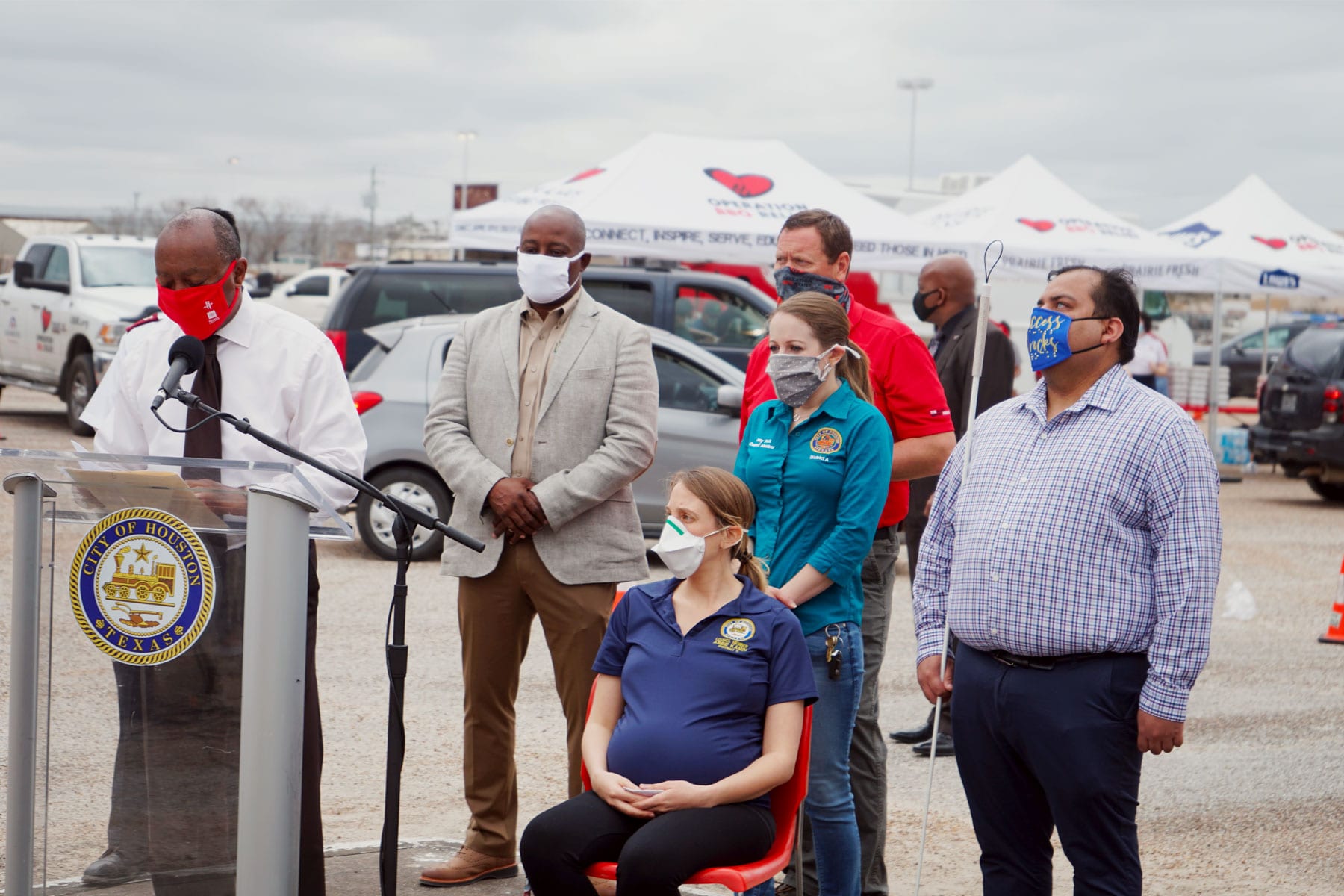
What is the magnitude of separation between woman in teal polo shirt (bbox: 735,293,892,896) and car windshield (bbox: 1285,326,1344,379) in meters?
13.7

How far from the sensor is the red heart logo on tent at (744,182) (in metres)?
15.7

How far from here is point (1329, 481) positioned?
1655 cm

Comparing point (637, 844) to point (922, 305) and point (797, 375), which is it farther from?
point (922, 305)

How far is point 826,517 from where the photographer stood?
3941 millimetres

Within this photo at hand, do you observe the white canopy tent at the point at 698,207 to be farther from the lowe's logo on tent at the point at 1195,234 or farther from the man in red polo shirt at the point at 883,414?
the man in red polo shirt at the point at 883,414

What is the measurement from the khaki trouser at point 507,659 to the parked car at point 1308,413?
13.2 m

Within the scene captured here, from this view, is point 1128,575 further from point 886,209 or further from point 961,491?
point 886,209

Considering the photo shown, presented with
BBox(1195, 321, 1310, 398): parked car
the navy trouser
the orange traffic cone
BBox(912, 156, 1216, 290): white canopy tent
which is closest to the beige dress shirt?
the navy trouser

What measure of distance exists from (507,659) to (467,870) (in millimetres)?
667

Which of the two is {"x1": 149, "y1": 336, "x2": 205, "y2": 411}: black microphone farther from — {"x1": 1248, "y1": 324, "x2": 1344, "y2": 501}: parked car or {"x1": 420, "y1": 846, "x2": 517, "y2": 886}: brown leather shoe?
{"x1": 1248, "y1": 324, "x2": 1344, "y2": 501}: parked car

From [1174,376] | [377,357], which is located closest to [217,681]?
[377,357]

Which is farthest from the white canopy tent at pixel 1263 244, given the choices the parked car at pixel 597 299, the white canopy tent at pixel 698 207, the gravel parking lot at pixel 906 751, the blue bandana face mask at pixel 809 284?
the blue bandana face mask at pixel 809 284

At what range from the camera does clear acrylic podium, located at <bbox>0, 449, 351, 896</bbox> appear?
10.4 ft

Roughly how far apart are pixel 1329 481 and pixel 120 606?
628 inches
